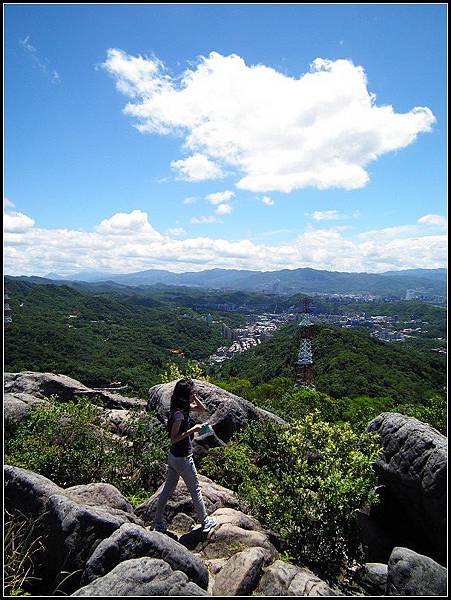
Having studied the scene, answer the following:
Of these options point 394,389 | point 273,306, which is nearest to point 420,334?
point 394,389

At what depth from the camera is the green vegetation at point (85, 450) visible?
258 inches

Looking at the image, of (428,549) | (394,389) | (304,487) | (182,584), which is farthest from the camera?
(394,389)

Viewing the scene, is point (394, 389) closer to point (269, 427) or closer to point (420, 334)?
point (269, 427)

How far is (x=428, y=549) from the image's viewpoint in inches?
264

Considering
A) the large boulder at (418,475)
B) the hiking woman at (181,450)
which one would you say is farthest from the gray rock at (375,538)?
the hiking woman at (181,450)

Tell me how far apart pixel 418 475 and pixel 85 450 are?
18.9ft

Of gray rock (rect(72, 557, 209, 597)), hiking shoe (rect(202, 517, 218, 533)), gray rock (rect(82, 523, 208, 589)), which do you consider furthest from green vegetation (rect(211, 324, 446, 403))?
gray rock (rect(72, 557, 209, 597))

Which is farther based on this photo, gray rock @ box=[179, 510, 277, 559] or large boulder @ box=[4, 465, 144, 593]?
gray rock @ box=[179, 510, 277, 559]

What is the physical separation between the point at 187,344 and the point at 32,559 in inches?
3714

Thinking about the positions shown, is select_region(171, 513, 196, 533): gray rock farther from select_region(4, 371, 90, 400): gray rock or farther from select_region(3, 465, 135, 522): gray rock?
select_region(4, 371, 90, 400): gray rock

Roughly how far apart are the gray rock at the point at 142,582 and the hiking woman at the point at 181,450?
62.7 inches

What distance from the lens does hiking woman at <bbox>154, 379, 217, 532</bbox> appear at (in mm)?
5000

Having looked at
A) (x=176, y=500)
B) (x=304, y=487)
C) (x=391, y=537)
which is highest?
(x=304, y=487)

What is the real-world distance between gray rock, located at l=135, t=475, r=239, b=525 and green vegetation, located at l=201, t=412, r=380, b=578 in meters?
0.32
